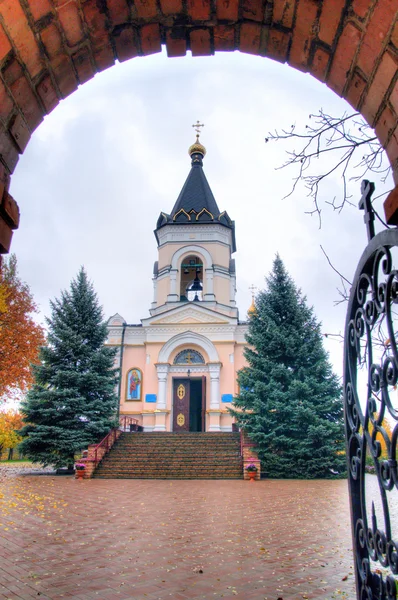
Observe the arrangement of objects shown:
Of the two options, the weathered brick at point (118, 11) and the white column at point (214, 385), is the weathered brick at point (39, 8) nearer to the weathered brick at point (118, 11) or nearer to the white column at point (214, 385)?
the weathered brick at point (118, 11)

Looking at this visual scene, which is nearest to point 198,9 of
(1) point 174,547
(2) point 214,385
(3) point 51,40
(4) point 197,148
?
(3) point 51,40

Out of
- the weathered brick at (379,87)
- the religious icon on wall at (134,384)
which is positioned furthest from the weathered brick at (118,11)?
the religious icon on wall at (134,384)

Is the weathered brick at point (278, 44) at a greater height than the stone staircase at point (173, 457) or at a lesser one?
greater

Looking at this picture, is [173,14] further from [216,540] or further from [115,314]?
[115,314]

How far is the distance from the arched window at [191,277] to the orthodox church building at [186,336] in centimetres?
6

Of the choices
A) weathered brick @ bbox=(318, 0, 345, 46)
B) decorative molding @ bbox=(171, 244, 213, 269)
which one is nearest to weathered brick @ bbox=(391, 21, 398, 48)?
weathered brick @ bbox=(318, 0, 345, 46)

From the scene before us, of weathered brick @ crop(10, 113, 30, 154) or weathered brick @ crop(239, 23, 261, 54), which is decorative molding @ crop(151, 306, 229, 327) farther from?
weathered brick @ crop(10, 113, 30, 154)

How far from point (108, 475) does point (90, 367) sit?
5.22 metres

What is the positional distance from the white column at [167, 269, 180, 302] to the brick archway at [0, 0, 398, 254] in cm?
2365

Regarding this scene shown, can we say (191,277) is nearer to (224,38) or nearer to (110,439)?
(110,439)

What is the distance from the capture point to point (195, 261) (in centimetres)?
2827

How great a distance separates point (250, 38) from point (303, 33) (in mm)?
409

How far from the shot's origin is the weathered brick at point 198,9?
296 centimetres

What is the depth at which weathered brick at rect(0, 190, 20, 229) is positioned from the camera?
2.59 meters
